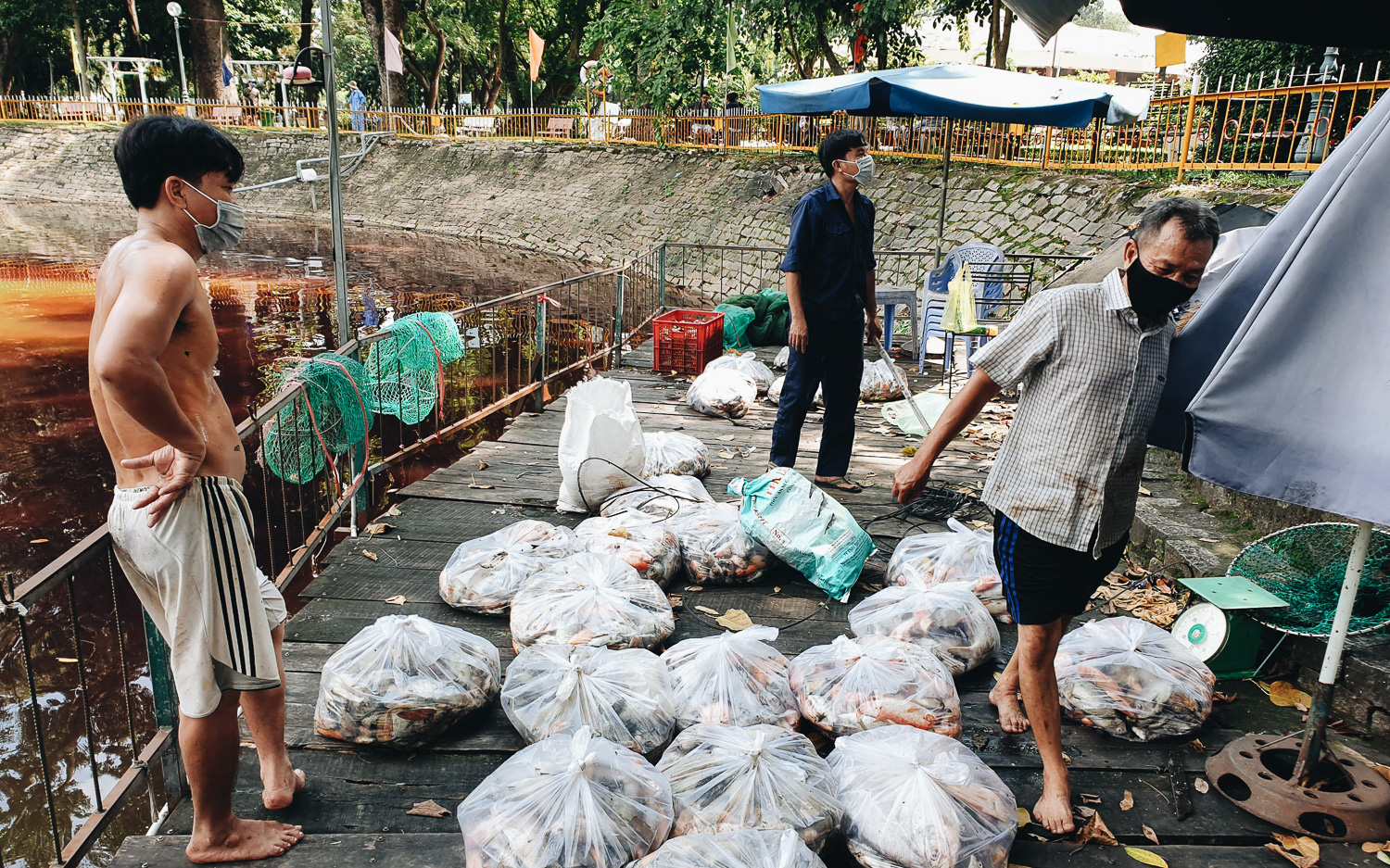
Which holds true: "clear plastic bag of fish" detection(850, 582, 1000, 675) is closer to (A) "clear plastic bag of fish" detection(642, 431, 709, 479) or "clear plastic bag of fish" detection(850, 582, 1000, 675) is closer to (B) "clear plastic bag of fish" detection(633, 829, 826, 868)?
(B) "clear plastic bag of fish" detection(633, 829, 826, 868)

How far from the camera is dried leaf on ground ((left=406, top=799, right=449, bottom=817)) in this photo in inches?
102

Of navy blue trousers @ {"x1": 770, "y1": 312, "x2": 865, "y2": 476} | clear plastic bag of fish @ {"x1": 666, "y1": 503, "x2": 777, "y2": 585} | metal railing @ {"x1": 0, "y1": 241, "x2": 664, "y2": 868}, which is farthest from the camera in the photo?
navy blue trousers @ {"x1": 770, "y1": 312, "x2": 865, "y2": 476}

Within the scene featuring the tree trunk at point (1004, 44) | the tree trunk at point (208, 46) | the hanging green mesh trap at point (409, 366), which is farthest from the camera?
the tree trunk at point (208, 46)

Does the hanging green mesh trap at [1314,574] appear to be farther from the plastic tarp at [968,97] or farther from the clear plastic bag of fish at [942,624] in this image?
the plastic tarp at [968,97]

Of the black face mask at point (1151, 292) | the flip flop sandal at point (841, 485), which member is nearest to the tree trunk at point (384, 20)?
the flip flop sandal at point (841, 485)

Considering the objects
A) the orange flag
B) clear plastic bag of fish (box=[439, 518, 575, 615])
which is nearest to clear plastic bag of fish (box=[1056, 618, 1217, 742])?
clear plastic bag of fish (box=[439, 518, 575, 615])

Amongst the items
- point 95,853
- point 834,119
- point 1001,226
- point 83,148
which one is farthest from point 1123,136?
point 83,148

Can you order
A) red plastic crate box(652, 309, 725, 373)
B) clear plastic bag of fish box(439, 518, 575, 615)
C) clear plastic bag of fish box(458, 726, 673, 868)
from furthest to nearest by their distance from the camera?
red plastic crate box(652, 309, 725, 373)
clear plastic bag of fish box(439, 518, 575, 615)
clear plastic bag of fish box(458, 726, 673, 868)

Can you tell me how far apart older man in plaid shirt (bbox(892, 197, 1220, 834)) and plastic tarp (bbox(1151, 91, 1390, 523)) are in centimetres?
30

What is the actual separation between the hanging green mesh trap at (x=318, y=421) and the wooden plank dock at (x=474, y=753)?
52 cm

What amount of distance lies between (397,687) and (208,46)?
37436 millimetres

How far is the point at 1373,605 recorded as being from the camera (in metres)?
3.27

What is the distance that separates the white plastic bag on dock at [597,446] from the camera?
4.88 meters

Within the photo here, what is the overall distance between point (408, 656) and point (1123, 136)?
13.9m
